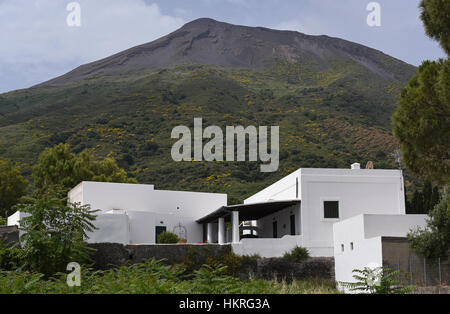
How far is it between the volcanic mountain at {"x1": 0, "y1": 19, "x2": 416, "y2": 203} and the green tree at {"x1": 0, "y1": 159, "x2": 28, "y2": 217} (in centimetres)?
908

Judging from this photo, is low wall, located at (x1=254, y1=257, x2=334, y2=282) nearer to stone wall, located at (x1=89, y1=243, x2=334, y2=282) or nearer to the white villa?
stone wall, located at (x1=89, y1=243, x2=334, y2=282)

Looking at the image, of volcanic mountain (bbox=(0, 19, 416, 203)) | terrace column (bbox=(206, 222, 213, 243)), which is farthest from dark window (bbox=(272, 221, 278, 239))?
volcanic mountain (bbox=(0, 19, 416, 203))

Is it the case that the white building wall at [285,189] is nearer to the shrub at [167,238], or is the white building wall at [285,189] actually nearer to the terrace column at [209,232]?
the terrace column at [209,232]

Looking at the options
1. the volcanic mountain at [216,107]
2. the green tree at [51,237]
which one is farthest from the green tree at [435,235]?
the volcanic mountain at [216,107]

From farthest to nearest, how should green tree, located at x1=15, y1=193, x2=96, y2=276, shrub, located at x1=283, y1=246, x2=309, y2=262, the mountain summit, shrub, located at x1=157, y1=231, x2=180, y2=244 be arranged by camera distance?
the mountain summit, shrub, located at x1=157, y1=231, x2=180, y2=244, shrub, located at x1=283, y1=246, x2=309, y2=262, green tree, located at x1=15, y1=193, x2=96, y2=276

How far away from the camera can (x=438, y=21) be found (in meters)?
13.9

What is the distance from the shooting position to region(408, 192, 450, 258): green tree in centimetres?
1991

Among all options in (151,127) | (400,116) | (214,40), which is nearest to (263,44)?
(214,40)

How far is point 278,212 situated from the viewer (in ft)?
106

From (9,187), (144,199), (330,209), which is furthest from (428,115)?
(9,187)

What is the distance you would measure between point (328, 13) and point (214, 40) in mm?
115310

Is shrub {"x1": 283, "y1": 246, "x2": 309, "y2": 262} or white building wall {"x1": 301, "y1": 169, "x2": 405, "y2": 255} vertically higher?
white building wall {"x1": 301, "y1": 169, "x2": 405, "y2": 255}

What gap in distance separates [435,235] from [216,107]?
2287 inches

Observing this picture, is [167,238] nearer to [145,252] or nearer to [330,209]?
[145,252]
